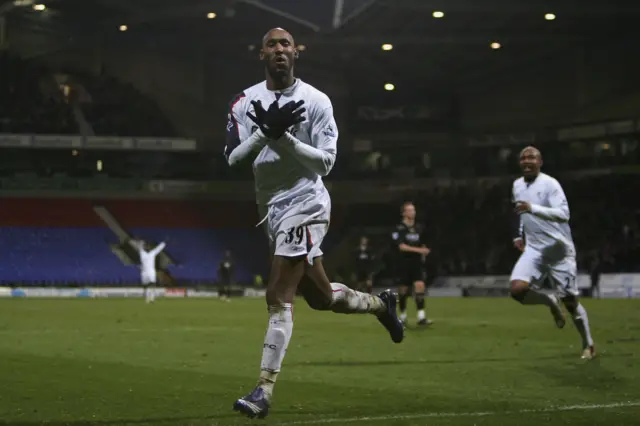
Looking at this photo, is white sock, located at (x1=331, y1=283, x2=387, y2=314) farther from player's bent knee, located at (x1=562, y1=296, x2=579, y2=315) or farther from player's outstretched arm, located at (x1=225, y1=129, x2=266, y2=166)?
player's bent knee, located at (x1=562, y1=296, x2=579, y2=315)

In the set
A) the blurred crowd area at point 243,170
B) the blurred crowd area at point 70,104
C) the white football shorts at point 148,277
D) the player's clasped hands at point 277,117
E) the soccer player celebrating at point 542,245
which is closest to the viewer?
the player's clasped hands at point 277,117

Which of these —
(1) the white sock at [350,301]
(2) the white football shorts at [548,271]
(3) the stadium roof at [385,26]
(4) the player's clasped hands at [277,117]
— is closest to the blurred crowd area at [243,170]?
(3) the stadium roof at [385,26]

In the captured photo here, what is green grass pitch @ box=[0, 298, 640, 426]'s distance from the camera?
279 inches

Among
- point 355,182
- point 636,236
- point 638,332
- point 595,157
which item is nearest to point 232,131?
point 638,332

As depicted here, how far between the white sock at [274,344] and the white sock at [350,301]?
0.70 meters

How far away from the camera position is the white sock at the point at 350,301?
7.69 m

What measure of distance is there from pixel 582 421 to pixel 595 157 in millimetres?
41259

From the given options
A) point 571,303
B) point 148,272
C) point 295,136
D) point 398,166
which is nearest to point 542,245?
point 571,303

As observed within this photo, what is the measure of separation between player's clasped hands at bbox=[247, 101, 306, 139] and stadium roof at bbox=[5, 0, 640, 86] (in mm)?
33088

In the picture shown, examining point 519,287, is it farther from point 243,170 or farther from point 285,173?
point 243,170

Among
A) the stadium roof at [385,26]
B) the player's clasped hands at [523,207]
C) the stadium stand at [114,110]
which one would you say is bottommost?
the player's clasped hands at [523,207]

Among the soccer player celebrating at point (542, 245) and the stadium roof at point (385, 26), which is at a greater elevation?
the stadium roof at point (385, 26)

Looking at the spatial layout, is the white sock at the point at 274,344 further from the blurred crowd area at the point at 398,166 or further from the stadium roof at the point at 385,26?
the blurred crowd area at the point at 398,166

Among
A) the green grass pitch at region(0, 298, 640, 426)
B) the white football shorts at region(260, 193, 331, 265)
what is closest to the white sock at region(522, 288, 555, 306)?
the green grass pitch at region(0, 298, 640, 426)
